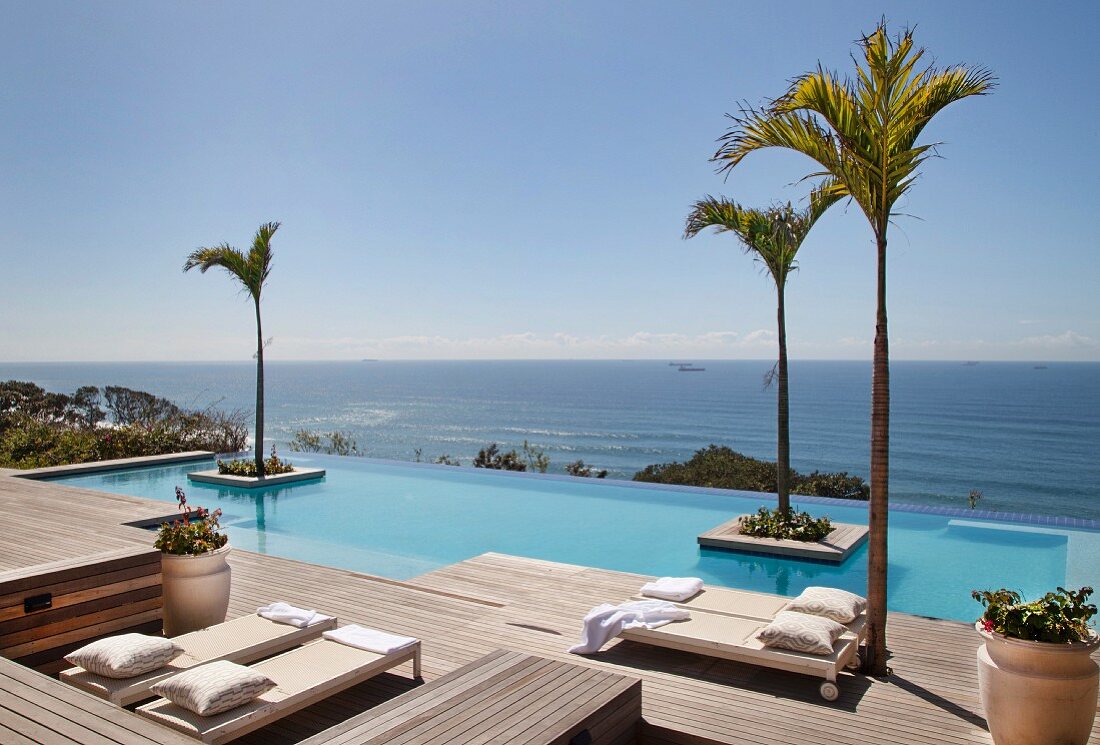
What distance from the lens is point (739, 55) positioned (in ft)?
48.3

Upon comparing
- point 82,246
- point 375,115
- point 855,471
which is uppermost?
point 375,115

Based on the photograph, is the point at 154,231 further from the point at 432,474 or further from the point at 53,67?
the point at 432,474

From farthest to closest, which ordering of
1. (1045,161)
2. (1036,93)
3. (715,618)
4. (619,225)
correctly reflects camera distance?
(619,225) < (1045,161) < (1036,93) < (715,618)

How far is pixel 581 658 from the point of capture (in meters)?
4.21

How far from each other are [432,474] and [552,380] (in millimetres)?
93165

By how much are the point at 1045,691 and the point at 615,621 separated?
2079 millimetres

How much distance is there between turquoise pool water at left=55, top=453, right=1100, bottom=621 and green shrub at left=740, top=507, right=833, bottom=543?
29cm

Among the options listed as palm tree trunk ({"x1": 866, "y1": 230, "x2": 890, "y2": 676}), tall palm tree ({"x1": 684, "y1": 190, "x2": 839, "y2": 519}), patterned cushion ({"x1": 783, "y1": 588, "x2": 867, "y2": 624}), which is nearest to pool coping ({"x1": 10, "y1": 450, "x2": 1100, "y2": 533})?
tall palm tree ({"x1": 684, "y1": 190, "x2": 839, "y2": 519})

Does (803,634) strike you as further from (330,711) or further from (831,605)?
(330,711)

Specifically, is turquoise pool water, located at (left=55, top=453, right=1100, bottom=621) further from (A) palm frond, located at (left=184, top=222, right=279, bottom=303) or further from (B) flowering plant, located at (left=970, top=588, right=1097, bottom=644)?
(B) flowering plant, located at (left=970, top=588, right=1097, bottom=644)

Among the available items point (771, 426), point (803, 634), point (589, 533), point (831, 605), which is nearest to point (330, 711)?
point (803, 634)

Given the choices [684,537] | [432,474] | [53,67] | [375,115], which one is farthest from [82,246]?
[684,537]

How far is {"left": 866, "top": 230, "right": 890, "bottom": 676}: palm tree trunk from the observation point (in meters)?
3.71

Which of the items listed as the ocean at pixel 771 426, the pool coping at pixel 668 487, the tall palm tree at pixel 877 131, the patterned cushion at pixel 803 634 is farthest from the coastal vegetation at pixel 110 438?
the tall palm tree at pixel 877 131
